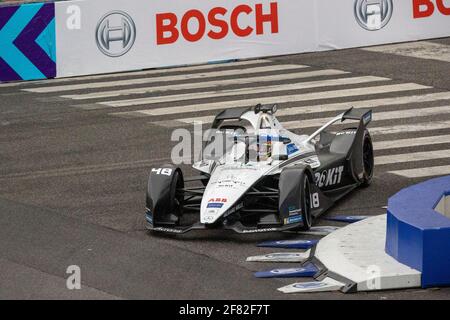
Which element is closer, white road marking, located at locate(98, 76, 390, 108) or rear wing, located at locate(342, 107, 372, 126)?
rear wing, located at locate(342, 107, 372, 126)

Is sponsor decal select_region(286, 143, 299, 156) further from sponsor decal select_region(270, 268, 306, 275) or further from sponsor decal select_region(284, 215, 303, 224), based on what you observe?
sponsor decal select_region(270, 268, 306, 275)

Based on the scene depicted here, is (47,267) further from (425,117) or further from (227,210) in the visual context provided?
(425,117)

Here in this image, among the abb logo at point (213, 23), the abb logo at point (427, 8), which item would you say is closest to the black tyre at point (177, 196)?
the abb logo at point (213, 23)

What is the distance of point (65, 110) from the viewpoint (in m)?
22.0

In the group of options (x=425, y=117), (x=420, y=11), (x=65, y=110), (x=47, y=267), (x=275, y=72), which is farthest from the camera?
(x=420, y=11)

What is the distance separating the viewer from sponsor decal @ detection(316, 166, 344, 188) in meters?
15.3

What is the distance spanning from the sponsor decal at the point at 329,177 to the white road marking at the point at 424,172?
1.31m

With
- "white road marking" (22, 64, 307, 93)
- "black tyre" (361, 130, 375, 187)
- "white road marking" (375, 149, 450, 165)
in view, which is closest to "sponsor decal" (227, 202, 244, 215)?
"black tyre" (361, 130, 375, 187)

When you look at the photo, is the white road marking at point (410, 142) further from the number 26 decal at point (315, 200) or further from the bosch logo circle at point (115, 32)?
the bosch logo circle at point (115, 32)

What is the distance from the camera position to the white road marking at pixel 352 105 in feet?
68.0

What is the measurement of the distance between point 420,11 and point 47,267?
14749mm

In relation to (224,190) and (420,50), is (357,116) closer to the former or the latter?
(224,190)

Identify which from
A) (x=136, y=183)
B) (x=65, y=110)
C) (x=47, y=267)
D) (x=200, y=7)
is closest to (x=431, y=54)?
(x=200, y=7)

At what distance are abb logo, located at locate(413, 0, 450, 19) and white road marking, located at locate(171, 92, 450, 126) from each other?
447 centimetres
